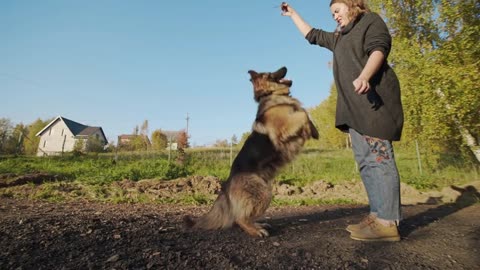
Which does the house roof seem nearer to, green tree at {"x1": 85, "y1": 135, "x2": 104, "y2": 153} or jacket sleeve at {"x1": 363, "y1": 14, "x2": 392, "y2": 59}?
green tree at {"x1": 85, "y1": 135, "x2": 104, "y2": 153}

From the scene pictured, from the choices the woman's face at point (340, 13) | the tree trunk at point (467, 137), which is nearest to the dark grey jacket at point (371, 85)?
the woman's face at point (340, 13)

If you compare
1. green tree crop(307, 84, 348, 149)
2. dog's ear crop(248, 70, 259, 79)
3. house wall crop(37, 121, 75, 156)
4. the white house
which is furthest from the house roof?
dog's ear crop(248, 70, 259, 79)

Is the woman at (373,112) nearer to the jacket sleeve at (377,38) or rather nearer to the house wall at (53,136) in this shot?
the jacket sleeve at (377,38)

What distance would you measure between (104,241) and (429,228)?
3.52 meters

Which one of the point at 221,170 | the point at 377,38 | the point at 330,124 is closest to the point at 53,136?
the point at 330,124

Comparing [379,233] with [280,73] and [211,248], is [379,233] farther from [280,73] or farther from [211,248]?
[280,73]

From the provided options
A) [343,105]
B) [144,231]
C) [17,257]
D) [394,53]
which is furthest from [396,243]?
[394,53]

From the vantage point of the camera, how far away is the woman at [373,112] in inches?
106

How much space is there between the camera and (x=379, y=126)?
269 cm

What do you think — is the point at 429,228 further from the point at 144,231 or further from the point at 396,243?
the point at 144,231

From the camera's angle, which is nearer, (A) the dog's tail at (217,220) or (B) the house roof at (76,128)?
(A) the dog's tail at (217,220)

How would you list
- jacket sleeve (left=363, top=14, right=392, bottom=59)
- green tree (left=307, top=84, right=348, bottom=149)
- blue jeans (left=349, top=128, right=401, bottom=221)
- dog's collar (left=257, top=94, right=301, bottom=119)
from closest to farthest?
jacket sleeve (left=363, top=14, right=392, bottom=59)
blue jeans (left=349, top=128, right=401, bottom=221)
dog's collar (left=257, top=94, right=301, bottom=119)
green tree (left=307, top=84, right=348, bottom=149)

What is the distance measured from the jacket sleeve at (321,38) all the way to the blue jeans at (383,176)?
125cm

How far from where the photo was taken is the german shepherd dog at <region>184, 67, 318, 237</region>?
3182 mm
